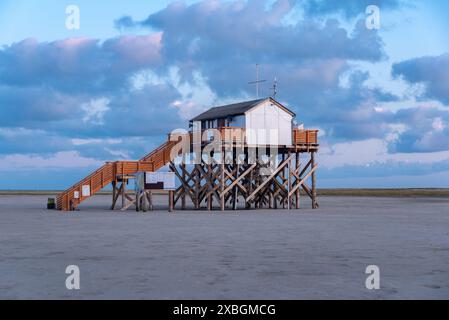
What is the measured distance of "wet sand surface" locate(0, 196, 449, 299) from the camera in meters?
13.4

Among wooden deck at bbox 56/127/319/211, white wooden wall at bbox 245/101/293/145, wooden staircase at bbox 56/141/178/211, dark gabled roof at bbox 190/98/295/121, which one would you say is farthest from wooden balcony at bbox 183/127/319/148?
wooden staircase at bbox 56/141/178/211

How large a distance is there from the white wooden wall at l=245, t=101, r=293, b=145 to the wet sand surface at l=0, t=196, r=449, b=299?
57.1 feet

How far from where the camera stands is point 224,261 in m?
17.7

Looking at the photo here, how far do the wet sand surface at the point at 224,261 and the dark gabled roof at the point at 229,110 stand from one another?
18.7 metres

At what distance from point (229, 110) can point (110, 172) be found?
10.2 m

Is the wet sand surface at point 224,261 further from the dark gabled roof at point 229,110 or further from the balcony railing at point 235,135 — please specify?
the dark gabled roof at point 229,110

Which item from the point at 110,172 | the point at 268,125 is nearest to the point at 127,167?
the point at 110,172

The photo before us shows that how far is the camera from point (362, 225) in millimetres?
31406

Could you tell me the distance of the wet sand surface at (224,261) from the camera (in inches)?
527

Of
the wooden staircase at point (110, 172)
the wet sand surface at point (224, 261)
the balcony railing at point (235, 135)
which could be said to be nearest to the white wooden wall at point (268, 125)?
the balcony railing at point (235, 135)

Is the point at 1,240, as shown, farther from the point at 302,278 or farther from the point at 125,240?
the point at 302,278

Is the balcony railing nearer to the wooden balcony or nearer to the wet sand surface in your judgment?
the wooden balcony
